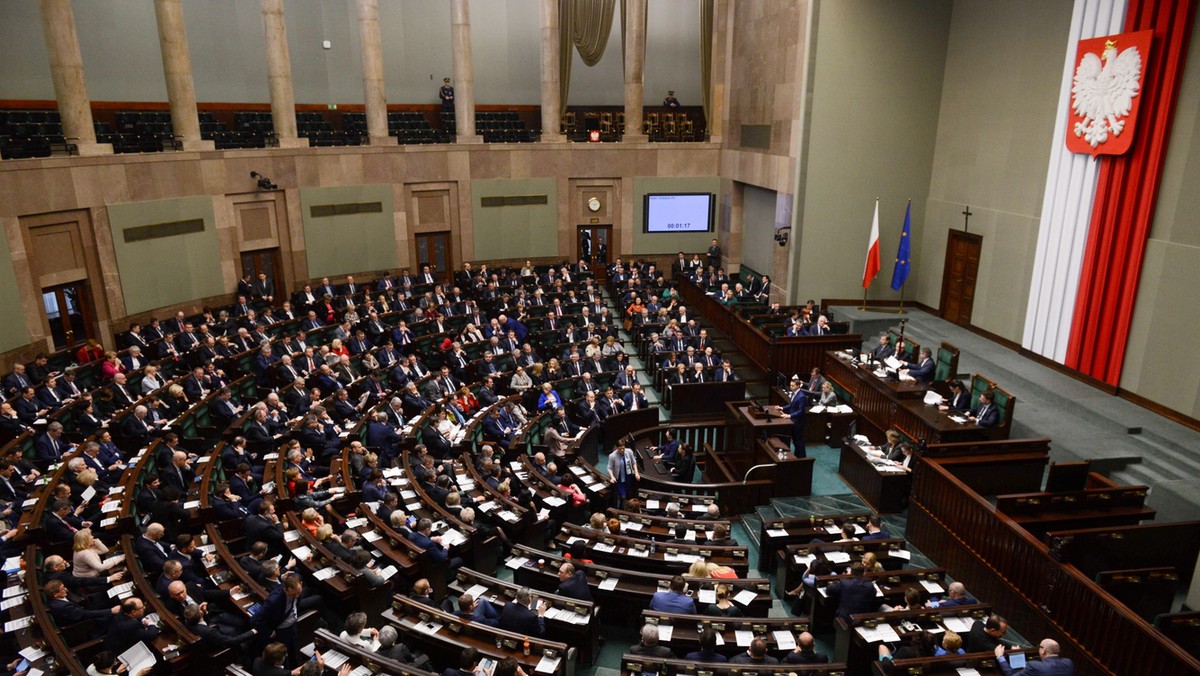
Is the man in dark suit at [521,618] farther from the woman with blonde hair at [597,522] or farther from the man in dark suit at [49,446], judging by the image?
the man in dark suit at [49,446]

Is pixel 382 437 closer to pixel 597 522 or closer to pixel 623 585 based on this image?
pixel 597 522

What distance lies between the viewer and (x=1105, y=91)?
470 inches

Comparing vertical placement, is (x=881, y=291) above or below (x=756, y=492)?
above

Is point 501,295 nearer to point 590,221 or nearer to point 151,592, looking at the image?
point 590,221

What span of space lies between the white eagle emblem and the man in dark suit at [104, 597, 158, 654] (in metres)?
14.3

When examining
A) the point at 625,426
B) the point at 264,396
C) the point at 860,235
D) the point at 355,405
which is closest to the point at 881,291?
the point at 860,235

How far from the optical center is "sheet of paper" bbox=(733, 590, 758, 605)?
7414mm

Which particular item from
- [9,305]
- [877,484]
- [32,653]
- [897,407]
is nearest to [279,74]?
[9,305]

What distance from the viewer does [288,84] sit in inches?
725

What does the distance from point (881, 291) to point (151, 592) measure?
16.0m

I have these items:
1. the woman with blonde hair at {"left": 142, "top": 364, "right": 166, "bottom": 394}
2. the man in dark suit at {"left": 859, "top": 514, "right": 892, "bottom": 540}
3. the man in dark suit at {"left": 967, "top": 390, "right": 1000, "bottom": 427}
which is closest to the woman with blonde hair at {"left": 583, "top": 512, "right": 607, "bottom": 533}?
the man in dark suit at {"left": 859, "top": 514, "right": 892, "bottom": 540}

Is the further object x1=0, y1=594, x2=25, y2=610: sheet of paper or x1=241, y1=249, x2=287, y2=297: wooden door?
x1=241, y1=249, x2=287, y2=297: wooden door

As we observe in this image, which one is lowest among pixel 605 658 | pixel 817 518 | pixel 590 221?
pixel 605 658

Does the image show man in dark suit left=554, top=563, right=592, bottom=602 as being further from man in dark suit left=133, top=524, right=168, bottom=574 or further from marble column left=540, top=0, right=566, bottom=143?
marble column left=540, top=0, right=566, bottom=143
